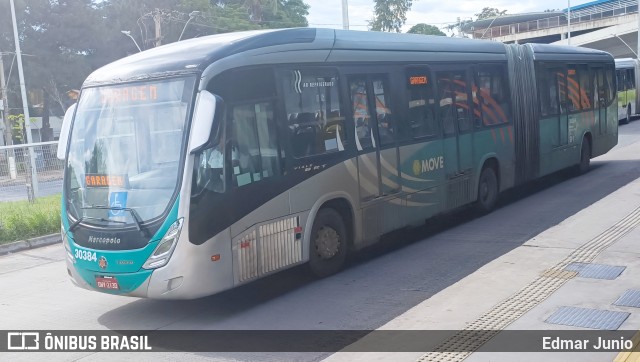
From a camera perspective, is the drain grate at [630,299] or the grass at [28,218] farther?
the grass at [28,218]

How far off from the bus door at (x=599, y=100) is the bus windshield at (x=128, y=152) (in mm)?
14479

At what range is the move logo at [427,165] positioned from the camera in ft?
38.7

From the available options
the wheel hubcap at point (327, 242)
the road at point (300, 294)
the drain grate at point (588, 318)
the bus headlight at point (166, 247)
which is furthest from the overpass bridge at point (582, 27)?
the bus headlight at point (166, 247)

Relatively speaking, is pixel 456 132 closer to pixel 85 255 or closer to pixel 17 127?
pixel 85 255

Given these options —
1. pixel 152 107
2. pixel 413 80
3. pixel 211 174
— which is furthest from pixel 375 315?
pixel 413 80

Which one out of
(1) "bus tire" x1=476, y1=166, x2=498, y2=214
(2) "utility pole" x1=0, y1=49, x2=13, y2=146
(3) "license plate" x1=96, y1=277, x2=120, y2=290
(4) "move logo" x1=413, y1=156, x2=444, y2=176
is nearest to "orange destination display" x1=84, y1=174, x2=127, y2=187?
(3) "license plate" x1=96, y1=277, x2=120, y2=290

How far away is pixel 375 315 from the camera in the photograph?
318 inches

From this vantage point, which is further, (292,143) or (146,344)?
(292,143)

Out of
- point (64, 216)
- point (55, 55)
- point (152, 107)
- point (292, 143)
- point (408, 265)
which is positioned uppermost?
point (55, 55)

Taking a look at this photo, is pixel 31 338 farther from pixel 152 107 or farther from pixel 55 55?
pixel 55 55

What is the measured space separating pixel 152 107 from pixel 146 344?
2.55 metres

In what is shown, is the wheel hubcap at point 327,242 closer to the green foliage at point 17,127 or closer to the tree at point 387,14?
the green foliage at point 17,127

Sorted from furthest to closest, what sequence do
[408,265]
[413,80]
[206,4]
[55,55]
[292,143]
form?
[206,4]
[55,55]
[413,80]
[408,265]
[292,143]

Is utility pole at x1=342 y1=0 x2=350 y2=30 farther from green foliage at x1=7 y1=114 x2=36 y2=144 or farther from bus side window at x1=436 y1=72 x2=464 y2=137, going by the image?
green foliage at x1=7 y1=114 x2=36 y2=144
